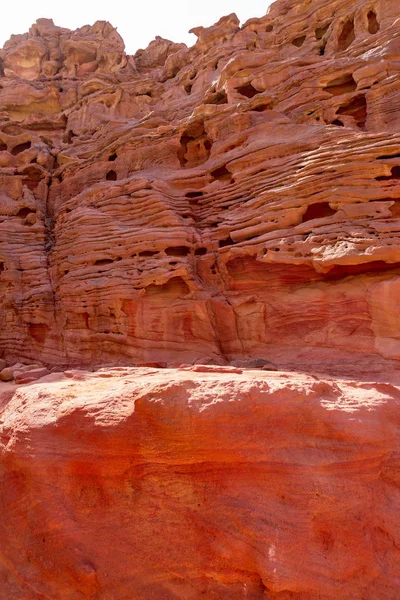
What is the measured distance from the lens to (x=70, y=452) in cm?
402

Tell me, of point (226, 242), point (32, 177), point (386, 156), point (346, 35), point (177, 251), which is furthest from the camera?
point (32, 177)

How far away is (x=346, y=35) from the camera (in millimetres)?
14172

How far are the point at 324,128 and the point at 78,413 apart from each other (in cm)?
945

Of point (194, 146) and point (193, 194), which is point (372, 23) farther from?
point (193, 194)

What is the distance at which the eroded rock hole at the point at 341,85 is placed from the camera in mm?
11500

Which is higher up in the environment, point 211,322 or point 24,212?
point 24,212

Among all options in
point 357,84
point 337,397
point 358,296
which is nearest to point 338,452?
point 337,397

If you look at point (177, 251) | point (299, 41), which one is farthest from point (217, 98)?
point (177, 251)

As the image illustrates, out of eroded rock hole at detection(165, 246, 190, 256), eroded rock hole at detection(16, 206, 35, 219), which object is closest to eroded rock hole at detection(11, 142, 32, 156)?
eroded rock hole at detection(16, 206, 35, 219)

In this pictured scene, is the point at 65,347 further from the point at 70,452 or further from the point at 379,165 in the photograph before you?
the point at 379,165

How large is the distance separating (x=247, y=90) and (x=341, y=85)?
4026 mm

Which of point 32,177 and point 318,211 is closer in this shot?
point 318,211

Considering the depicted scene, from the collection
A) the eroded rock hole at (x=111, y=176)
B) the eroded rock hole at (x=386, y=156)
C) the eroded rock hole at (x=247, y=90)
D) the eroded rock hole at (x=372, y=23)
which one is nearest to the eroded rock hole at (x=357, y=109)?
the eroded rock hole at (x=386, y=156)

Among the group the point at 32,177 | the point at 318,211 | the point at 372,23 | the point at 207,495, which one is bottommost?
the point at 207,495
